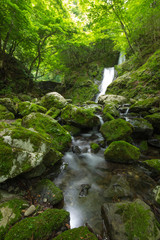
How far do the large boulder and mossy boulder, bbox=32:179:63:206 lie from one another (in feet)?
1.75

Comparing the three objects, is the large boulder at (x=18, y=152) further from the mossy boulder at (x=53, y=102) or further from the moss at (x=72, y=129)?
the mossy boulder at (x=53, y=102)

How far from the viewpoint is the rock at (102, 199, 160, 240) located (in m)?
1.75

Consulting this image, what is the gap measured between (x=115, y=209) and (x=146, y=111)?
6.61 meters

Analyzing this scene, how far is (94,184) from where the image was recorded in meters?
3.21

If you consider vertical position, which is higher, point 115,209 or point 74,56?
point 74,56

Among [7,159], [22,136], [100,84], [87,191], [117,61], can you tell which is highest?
[117,61]

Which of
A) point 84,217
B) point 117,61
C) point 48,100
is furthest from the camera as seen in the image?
point 117,61

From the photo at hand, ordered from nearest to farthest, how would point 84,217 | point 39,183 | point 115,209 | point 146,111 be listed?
point 115,209 → point 84,217 → point 39,183 → point 146,111

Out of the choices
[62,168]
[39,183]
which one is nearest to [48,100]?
[62,168]

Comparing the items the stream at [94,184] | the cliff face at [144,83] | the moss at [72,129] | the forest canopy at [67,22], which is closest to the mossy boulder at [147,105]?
the cliff face at [144,83]

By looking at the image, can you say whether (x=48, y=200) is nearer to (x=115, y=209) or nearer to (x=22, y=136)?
(x=115, y=209)

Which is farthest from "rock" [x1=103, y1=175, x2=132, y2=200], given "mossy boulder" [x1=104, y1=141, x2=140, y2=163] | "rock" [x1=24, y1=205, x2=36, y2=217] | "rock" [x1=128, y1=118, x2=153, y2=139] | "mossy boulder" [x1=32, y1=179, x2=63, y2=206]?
"rock" [x1=128, y1=118, x2=153, y2=139]

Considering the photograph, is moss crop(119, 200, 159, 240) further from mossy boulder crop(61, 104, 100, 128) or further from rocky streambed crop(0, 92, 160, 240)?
mossy boulder crop(61, 104, 100, 128)

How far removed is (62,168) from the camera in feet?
12.5
